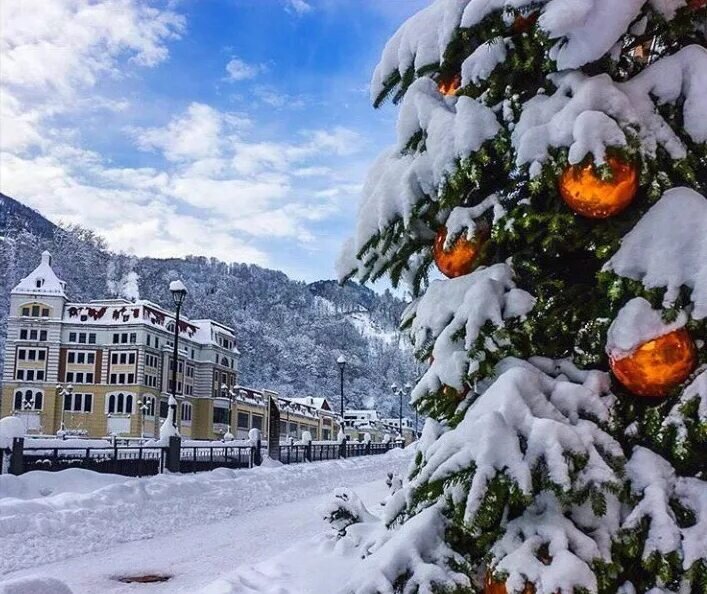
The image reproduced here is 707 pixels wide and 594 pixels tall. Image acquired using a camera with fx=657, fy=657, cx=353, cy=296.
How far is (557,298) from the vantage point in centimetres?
178

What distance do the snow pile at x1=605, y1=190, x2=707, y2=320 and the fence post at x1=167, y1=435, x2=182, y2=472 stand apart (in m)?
18.6

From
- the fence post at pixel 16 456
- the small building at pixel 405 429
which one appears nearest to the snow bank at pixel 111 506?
the fence post at pixel 16 456

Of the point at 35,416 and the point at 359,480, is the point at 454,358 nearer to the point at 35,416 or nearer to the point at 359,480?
the point at 359,480

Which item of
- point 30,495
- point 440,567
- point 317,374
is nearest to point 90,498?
point 30,495

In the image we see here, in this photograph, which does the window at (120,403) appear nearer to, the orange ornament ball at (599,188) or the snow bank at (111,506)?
the snow bank at (111,506)

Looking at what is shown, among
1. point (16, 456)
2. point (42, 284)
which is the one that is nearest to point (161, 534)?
point (16, 456)

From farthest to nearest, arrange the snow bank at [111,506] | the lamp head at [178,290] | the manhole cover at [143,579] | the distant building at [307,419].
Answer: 1. the distant building at [307,419]
2. the lamp head at [178,290]
3. the snow bank at [111,506]
4. the manhole cover at [143,579]

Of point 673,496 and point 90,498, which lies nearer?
point 673,496

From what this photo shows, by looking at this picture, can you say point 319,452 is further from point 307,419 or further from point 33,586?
point 307,419

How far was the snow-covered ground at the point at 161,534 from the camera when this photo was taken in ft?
20.0

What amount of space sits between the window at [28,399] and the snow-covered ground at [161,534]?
49793 mm

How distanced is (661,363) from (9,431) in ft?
51.6

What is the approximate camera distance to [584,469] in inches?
57.4

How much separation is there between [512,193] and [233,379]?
254 feet
